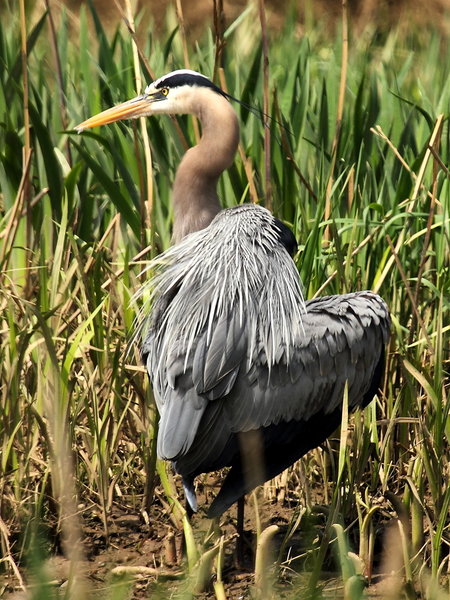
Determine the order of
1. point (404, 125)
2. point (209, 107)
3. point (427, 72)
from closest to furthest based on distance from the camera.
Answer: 1. point (209, 107)
2. point (404, 125)
3. point (427, 72)

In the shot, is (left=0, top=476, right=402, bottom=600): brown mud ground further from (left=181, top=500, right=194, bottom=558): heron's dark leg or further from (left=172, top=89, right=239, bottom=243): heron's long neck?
(left=172, top=89, right=239, bottom=243): heron's long neck

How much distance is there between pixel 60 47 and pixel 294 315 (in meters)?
2.07

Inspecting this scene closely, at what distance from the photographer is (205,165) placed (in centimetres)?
308

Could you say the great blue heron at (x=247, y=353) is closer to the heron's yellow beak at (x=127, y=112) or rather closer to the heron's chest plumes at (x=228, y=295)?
the heron's chest plumes at (x=228, y=295)

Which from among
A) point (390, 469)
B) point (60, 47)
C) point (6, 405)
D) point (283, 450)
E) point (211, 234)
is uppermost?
point (60, 47)

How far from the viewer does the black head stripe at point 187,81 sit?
315cm

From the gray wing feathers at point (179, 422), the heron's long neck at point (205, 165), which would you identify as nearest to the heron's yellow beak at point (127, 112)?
the heron's long neck at point (205, 165)

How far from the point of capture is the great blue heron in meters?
2.57

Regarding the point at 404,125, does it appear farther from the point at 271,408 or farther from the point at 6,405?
the point at 6,405

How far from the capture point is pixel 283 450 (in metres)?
2.72

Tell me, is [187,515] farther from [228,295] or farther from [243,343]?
[228,295]

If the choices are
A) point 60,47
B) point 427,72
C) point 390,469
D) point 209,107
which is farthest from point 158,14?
point 390,469

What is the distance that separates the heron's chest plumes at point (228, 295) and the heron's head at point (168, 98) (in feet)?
1.44

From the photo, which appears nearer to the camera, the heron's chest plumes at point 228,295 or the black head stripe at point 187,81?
the heron's chest plumes at point 228,295
